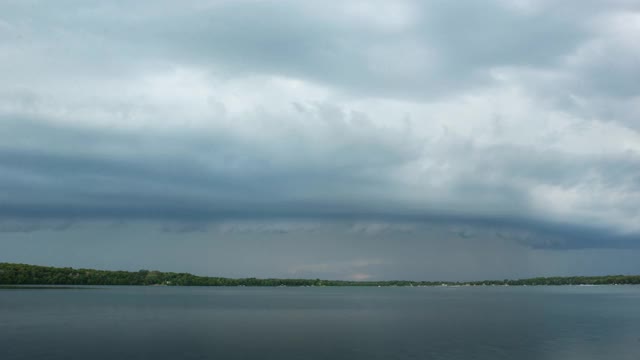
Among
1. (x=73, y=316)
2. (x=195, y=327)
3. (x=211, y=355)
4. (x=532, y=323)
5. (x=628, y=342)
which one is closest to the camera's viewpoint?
(x=211, y=355)

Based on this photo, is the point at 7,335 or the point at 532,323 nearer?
the point at 7,335

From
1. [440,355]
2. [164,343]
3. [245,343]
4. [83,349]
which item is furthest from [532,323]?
[83,349]

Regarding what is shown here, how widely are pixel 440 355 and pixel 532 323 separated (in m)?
62.6

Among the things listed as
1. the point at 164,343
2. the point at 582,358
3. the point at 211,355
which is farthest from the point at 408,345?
the point at 164,343

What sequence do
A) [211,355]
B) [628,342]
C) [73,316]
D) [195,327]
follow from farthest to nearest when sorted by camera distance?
[73,316] → [195,327] → [628,342] → [211,355]

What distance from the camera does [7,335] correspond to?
91688 millimetres

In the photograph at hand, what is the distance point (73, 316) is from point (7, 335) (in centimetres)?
4644

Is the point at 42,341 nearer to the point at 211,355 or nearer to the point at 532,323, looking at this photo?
the point at 211,355

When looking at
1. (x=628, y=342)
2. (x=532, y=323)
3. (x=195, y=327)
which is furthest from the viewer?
(x=532, y=323)

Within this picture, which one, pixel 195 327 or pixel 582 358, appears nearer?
pixel 582 358

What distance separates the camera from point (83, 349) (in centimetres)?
7719

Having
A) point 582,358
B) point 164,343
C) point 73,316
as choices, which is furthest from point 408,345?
point 73,316

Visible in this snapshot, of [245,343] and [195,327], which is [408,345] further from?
[195,327]

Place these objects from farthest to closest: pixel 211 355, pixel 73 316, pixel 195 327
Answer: pixel 73 316 < pixel 195 327 < pixel 211 355
